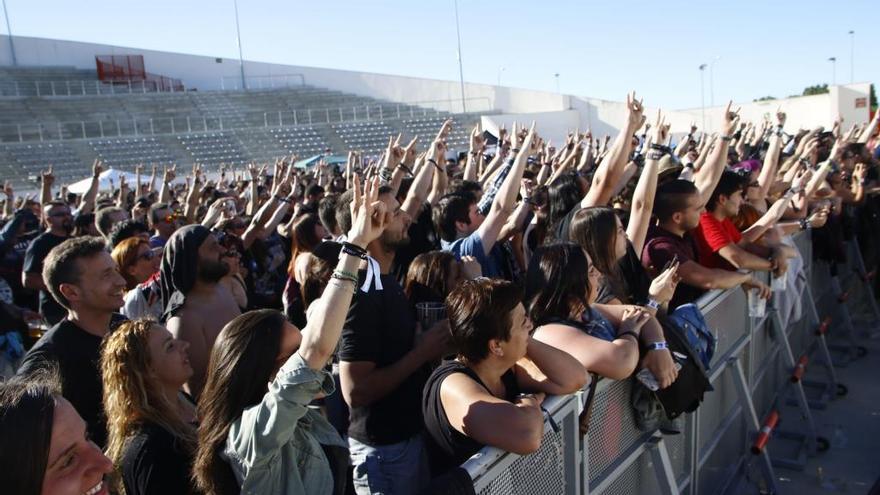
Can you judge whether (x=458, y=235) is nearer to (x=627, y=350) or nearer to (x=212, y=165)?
(x=627, y=350)

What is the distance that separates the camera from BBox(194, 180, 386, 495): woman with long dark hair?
192 cm

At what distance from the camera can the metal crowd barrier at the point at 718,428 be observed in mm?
2318

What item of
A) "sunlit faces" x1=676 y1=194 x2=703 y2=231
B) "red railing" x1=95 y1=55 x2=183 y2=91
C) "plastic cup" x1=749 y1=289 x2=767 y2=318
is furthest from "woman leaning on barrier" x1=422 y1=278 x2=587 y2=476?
"red railing" x1=95 y1=55 x2=183 y2=91

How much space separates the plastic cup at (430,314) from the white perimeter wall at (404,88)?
33010mm

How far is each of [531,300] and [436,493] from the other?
3.83ft

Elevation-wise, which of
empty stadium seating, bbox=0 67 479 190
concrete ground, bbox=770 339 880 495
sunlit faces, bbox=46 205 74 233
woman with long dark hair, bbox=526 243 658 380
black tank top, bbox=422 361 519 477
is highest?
empty stadium seating, bbox=0 67 479 190

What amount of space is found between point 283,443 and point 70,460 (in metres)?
0.56

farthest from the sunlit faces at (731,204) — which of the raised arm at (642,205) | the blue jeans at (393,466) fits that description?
the blue jeans at (393,466)

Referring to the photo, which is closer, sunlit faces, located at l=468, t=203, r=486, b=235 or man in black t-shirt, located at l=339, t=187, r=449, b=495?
man in black t-shirt, located at l=339, t=187, r=449, b=495

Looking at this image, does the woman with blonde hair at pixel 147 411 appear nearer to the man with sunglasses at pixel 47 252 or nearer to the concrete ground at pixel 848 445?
the man with sunglasses at pixel 47 252

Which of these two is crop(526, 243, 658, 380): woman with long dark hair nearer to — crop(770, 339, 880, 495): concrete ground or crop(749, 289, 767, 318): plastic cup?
crop(749, 289, 767, 318): plastic cup

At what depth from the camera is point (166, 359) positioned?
2400mm

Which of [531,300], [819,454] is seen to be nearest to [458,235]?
[531,300]

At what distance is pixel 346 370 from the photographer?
106 inches
